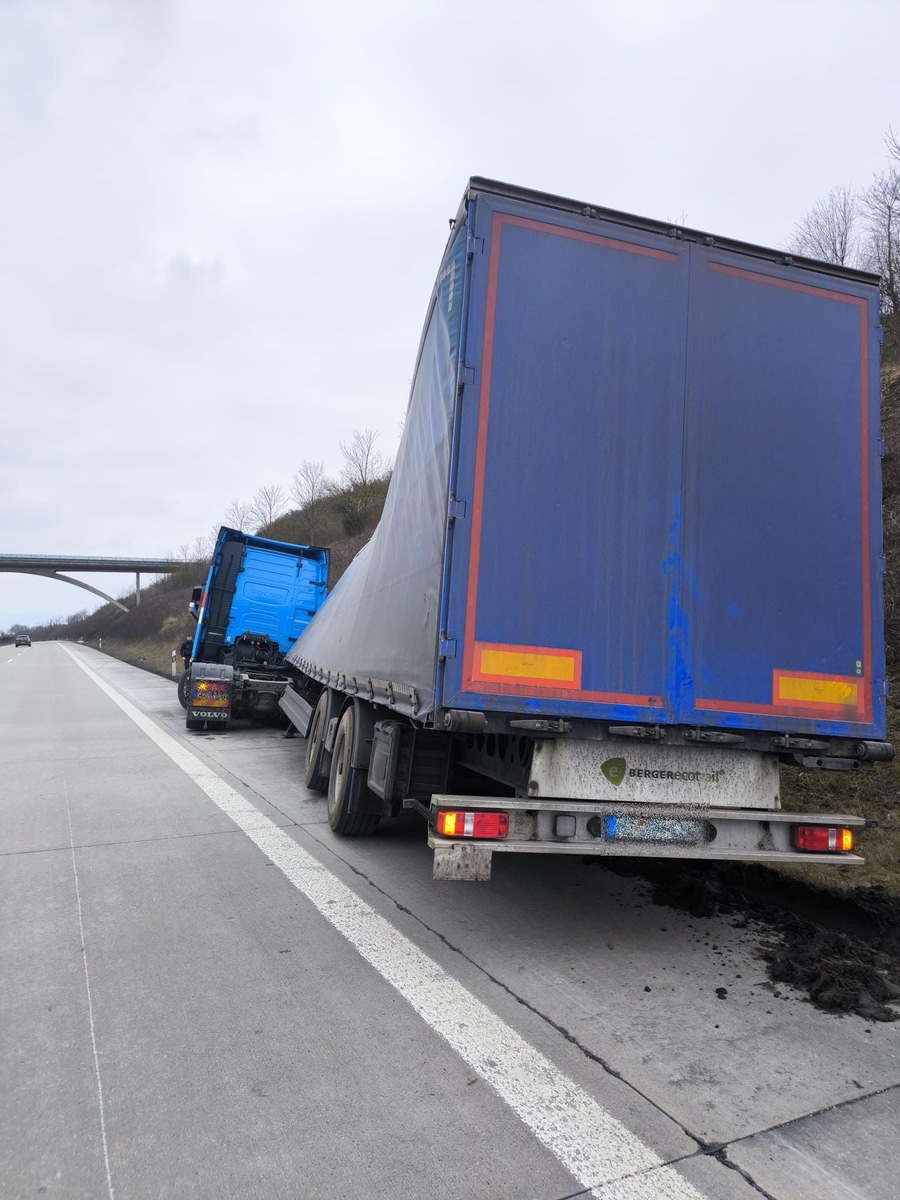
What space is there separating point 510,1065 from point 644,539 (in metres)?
2.63

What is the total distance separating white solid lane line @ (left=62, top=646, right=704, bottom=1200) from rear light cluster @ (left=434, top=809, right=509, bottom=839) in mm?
690

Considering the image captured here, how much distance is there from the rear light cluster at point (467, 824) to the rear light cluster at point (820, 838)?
1.70m

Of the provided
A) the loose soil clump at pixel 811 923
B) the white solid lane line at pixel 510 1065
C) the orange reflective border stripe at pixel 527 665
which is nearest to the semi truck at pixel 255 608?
the white solid lane line at pixel 510 1065

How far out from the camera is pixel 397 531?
6.14 meters

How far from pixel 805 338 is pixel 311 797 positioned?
20.7 ft

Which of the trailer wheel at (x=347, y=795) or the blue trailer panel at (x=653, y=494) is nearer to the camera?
the blue trailer panel at (x=653, y=494)

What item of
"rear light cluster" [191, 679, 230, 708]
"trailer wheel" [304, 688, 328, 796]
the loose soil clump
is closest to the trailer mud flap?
the loose soil clump

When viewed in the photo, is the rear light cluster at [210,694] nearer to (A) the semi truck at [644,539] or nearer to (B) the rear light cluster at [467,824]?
(A) the semi truck at [644,539]

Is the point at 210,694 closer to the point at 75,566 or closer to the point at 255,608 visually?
the point at 255,608

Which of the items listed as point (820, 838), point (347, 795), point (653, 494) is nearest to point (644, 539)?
point (653, 494)

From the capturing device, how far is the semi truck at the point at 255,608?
15.0m

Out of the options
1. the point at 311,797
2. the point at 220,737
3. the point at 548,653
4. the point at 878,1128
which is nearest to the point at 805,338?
the point at 548,653

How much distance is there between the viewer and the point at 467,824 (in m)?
4.19

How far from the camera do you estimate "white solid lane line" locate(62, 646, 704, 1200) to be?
2.53 meters
